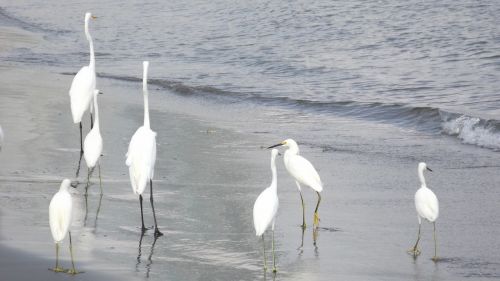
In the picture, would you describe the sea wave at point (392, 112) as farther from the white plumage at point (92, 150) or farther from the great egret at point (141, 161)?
the great egret at point (141, 161)

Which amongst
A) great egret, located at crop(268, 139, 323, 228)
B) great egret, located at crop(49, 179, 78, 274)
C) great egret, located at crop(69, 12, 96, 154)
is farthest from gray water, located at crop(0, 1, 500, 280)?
great egret, located at crop(69, 12, 96, 154)

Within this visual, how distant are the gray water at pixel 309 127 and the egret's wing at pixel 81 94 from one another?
652 mm

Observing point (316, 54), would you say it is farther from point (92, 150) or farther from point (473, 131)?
point (92, 150)

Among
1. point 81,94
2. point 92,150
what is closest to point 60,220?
point 92,150

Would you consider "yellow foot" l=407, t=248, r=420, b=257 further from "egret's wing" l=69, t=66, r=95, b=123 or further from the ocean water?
the ocean water

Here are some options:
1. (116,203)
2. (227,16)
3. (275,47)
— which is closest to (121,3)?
(227,16)

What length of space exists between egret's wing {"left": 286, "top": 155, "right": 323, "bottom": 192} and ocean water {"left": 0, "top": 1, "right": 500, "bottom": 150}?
5.15 m

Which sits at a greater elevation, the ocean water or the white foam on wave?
the ocean water

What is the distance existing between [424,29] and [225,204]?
1829 centimetres

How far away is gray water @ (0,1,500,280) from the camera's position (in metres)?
7.23

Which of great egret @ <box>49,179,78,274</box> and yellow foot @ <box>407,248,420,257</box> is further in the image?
yellow foot @ <box>407,248,420,257</box>

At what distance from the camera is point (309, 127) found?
46.8 feet

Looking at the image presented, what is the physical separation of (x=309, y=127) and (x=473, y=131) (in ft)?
8.48

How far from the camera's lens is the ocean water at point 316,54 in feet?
53.4
